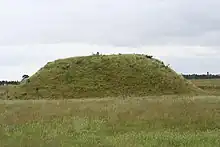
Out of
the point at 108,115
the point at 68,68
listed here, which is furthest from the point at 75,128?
the point at 68,68

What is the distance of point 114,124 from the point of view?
813 inches

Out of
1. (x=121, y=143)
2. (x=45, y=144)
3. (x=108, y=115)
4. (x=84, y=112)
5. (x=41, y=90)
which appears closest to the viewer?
(x=45, y=144)

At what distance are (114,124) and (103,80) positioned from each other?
2606cm

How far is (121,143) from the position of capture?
1373 centimetres

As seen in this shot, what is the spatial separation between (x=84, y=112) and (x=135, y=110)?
2.76 m

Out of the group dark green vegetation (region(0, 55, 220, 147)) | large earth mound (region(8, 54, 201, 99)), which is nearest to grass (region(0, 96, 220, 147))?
dark green vegetation (region(0, 55, 220, 147))

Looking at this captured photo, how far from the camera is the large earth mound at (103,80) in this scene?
147 ft

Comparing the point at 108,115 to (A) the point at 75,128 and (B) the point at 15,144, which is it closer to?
(A) the point at 75,128

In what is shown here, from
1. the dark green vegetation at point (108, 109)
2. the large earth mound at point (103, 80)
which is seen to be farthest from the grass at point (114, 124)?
the large earth mound at point (103, 80)

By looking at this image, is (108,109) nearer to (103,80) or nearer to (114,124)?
(114,124)

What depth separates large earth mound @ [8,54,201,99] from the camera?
147 ft

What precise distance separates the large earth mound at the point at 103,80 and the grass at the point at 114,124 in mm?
16018

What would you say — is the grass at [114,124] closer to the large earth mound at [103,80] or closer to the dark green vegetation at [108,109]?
the dark green vegetation at [108,109]

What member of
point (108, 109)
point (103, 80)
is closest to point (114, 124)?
point (108, 109)
